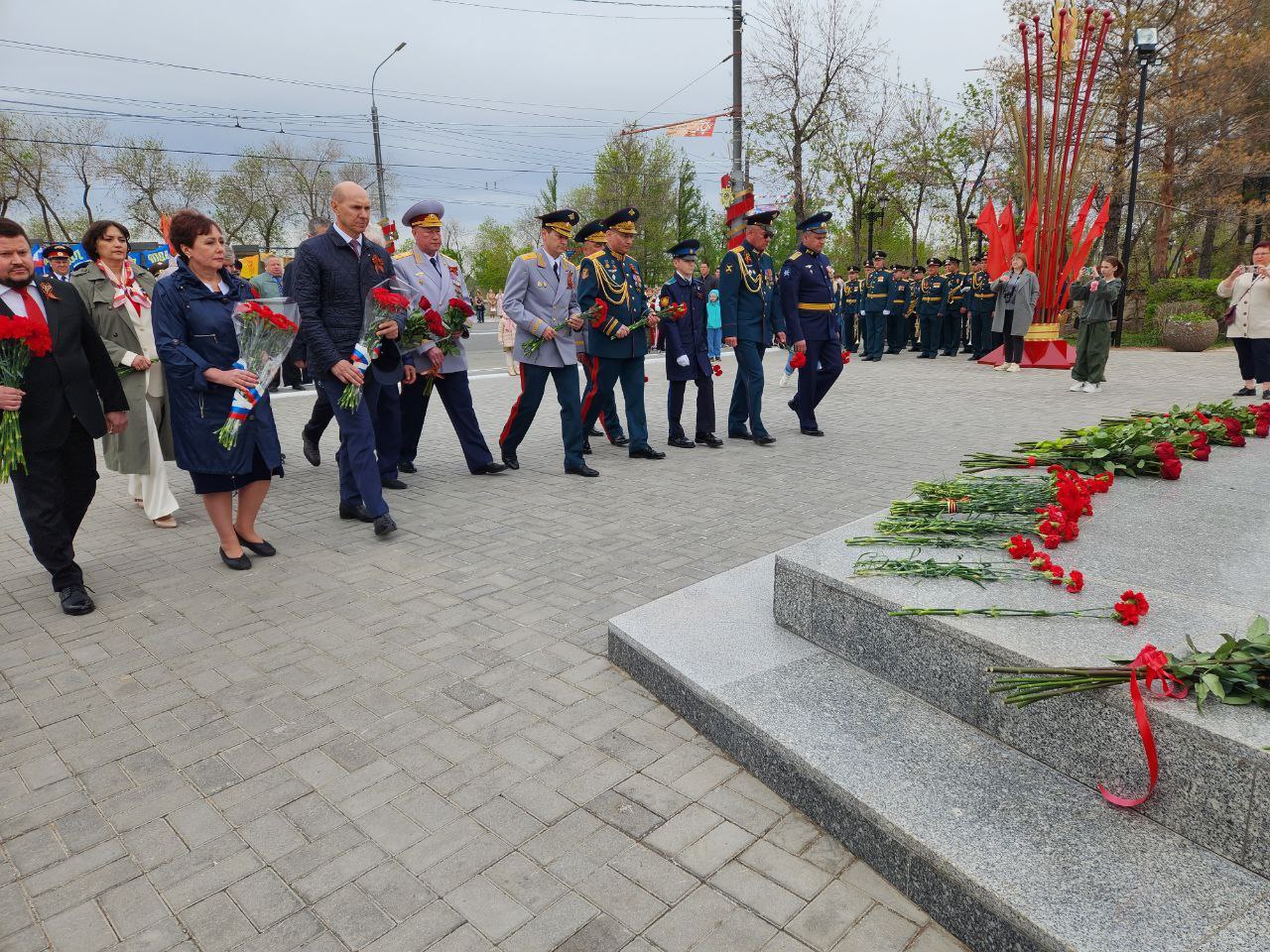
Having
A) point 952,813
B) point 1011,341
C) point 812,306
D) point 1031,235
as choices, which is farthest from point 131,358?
point 1031,235

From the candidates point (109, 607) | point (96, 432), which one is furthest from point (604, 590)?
point (96, 432)

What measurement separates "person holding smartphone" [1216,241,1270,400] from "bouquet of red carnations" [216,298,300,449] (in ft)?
33.9

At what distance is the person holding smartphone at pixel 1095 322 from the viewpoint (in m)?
11.7

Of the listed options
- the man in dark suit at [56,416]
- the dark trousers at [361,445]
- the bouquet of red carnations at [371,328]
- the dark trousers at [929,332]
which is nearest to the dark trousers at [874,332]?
the dark trousers at [929,332]

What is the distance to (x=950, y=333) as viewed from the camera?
19453mm

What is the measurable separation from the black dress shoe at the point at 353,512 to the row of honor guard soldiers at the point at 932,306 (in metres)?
14.7

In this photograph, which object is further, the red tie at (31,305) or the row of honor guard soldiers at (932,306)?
the row of honor guard soldiers at (932,306)

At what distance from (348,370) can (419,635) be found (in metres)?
2.08

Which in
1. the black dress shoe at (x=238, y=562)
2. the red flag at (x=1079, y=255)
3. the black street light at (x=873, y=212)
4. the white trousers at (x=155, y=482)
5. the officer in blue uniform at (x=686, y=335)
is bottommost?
the black dress shoe at (x=238, y=562)

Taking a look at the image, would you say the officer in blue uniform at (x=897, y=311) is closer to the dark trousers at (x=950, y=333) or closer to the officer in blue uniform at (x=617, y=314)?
the dark trousers at (x=950, y=333)

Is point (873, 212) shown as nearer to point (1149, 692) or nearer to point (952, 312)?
point (952, 312)

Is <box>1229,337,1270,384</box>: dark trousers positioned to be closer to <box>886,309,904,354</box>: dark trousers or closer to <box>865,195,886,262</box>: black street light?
<box>886,309,904,354</box>: dark trousers

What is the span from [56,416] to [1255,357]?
39.1ft

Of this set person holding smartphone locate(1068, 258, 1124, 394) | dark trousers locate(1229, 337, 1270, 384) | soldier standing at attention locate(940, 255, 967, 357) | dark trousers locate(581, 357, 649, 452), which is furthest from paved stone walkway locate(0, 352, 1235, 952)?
soldier standing at attention locate(940, 255, 967, 357)
